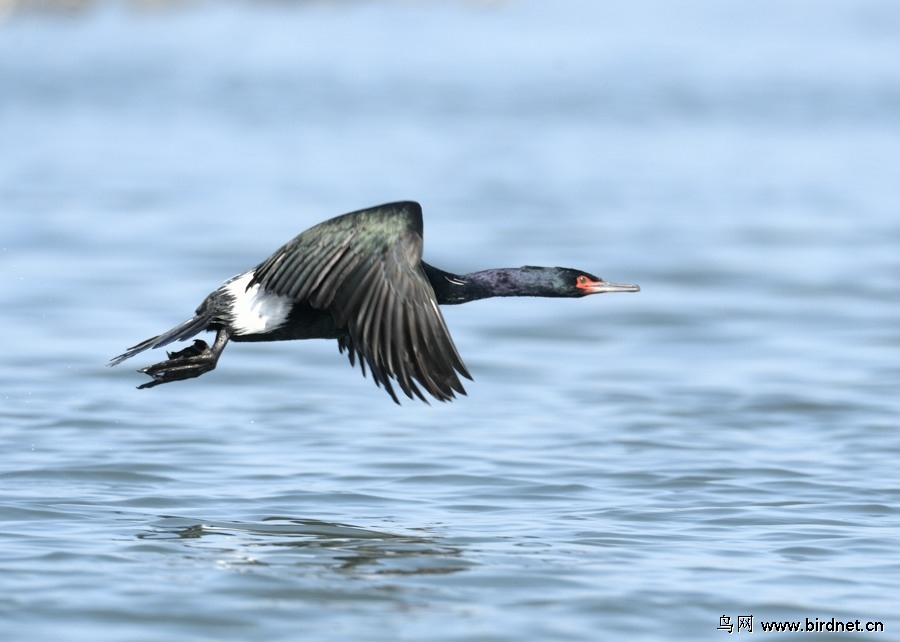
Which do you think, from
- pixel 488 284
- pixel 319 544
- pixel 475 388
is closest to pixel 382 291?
pixel 319 544

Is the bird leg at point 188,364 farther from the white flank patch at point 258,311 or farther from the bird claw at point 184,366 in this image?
the white flank patch at point 258,311

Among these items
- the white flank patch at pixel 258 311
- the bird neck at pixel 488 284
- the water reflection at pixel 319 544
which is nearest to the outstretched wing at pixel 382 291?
the white flank patch at pixel 258 311

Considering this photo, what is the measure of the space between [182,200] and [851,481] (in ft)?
37.2

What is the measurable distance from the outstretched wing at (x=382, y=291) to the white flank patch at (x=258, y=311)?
304 mm

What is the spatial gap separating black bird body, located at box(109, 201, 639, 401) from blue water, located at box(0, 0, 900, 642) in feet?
2.41

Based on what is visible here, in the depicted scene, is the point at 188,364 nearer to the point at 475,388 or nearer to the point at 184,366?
the point at 184,366

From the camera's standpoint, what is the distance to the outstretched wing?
20.9ft

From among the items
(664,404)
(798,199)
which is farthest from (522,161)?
(664,404)

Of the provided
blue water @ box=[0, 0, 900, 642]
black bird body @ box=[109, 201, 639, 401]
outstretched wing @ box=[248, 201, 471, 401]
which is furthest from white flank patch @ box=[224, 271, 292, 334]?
blue water @ box=[0, 0, 900, 642]

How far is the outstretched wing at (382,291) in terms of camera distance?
6367 millimetres

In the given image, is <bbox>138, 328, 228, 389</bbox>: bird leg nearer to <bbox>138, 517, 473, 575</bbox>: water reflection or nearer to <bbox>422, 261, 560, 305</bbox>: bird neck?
<bbox>138, 517, 473, 575</bbox>: water reflection

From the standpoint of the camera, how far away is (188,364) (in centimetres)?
717

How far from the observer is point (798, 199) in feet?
61.7

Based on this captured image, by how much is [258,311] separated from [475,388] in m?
3.54
